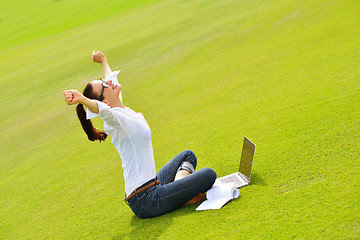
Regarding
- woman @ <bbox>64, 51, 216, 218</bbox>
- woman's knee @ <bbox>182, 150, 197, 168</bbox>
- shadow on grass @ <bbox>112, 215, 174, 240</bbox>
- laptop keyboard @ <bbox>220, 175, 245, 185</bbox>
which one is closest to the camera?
shadow on grass @ <bbox>112, 215, 174, 240</bbox>

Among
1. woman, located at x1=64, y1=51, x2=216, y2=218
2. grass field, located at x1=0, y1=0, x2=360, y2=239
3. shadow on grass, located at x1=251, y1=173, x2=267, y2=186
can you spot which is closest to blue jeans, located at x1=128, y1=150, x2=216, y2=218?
woman, located at x1=64, y1=51, x2=216, y2=218

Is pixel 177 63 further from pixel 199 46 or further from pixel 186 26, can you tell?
pixel 186 26

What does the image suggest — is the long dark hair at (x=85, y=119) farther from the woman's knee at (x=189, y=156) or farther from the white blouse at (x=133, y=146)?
the woman's knee at (x=189, y=156)

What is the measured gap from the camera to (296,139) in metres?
5.02

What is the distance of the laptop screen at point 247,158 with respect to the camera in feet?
14.1

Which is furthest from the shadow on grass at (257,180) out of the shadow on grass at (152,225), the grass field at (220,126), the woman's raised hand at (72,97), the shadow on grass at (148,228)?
the woman's raised hand at (72,97)

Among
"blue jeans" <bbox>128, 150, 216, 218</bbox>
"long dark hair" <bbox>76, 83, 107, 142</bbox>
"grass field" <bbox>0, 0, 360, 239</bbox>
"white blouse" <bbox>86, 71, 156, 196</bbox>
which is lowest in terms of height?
"grass field" <bbox>0, 0, 360, 239</bbox>

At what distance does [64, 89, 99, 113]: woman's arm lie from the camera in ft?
11.5

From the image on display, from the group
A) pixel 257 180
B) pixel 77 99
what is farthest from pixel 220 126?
pixel 77 99

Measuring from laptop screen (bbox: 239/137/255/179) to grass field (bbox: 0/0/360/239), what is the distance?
14 centimetres

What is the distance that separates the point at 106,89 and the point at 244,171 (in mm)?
1771

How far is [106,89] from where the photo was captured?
4.21 m

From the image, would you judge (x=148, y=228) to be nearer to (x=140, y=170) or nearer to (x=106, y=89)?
(x=140, y=170)

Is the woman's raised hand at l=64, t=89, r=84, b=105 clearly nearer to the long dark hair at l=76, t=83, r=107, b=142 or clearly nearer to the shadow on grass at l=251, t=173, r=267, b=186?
the long dark hair at l=76, t=83, r=107, b=142
